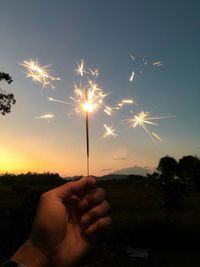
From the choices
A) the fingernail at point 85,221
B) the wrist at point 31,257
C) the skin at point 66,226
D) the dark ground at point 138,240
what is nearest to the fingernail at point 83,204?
the skin at point 66,226

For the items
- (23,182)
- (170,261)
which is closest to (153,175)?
(170,261)

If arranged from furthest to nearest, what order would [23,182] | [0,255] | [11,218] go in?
[23,182] < [11,218] < [0,255]

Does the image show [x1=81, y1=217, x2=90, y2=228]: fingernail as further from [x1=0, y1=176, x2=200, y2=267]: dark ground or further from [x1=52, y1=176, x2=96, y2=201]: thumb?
[x1=0, y1=176, x2=200, y2=267]: dark ground

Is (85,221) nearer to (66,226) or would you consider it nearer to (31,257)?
(66,226)

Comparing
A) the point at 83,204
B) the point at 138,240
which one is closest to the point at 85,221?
the point at 83,204

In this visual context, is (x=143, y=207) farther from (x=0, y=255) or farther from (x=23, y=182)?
(x=23, y=182)

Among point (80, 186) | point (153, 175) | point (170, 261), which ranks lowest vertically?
point (170, 261)
